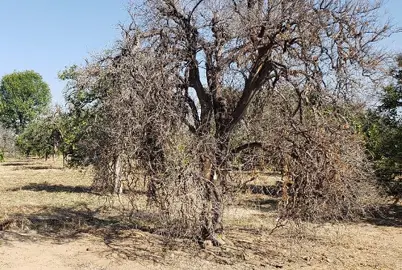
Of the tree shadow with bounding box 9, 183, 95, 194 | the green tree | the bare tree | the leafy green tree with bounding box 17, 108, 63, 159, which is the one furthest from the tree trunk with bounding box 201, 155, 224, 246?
the green tree

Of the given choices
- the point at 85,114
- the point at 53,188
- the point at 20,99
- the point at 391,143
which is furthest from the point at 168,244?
the point at 20,99

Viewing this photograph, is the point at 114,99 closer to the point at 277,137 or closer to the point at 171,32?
the point at 171,32

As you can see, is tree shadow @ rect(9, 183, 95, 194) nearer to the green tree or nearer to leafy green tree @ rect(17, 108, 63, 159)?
leafy green tree @ rect(17, 108, 63, 159)

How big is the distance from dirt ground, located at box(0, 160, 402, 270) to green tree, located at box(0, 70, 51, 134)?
40.8m

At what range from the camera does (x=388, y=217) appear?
45.6ft

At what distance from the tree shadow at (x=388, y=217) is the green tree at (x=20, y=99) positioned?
43.3 meters

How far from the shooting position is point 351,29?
725 cm

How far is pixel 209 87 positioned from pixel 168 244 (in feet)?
10.6

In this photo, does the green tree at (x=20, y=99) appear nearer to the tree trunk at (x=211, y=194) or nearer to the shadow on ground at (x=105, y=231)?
the shadow on ground at (x=105, y=231)

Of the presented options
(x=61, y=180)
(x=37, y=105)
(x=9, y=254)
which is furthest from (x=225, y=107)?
(x=37, y=105)

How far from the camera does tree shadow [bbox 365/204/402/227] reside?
42.3ft

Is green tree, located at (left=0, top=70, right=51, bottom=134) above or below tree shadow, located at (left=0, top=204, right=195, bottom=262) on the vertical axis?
above

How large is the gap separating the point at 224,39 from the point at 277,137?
6.86 ft

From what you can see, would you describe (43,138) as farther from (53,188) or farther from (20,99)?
(20,99)
